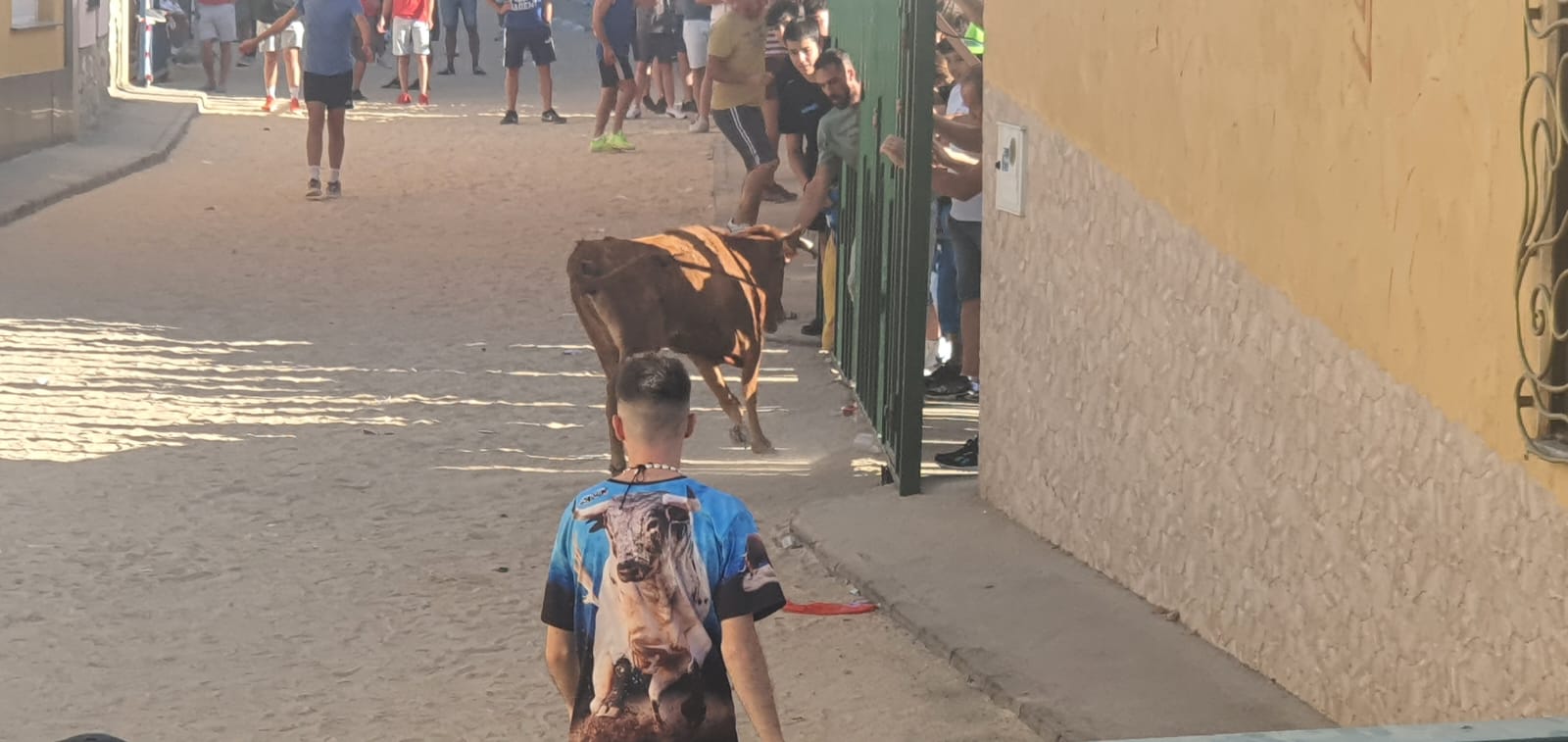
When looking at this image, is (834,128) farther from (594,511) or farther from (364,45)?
(364,45)

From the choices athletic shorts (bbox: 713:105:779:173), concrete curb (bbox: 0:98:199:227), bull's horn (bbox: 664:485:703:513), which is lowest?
concrete curb (bbox: 0:98:199:227)

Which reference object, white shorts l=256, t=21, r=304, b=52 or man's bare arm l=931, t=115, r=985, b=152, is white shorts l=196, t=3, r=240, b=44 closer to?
white shorts l=256, t=21, r=304, b=52

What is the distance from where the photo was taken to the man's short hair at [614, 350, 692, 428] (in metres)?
3.57

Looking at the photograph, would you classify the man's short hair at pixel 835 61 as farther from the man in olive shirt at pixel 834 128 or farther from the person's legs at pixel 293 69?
the person's legs at pixel 293 69

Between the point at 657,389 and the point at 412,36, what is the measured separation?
2217 centimetres

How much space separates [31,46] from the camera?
62.0 ft

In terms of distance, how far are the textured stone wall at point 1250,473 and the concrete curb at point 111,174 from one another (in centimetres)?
1026

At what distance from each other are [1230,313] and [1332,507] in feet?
2.46

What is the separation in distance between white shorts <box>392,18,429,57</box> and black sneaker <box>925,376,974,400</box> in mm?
15834

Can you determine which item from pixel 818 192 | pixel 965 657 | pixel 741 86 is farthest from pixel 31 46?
pixel 965 657

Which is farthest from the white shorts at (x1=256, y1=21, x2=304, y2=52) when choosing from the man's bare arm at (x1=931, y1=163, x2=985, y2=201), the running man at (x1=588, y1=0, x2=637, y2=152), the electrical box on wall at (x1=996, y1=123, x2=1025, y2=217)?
the electrical box on wall at (x1=996, y1=123, x2=1025, y2=217)

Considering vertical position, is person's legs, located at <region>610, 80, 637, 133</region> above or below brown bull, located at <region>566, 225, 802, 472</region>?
above

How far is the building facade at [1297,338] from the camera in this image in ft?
14.3

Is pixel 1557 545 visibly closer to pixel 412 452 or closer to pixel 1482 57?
pixel 1482 57
